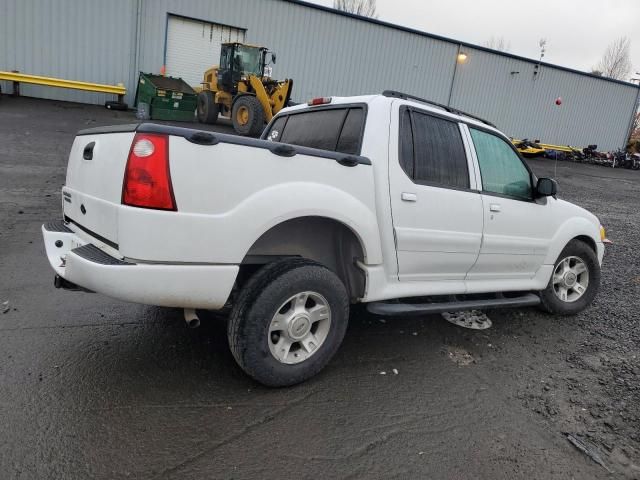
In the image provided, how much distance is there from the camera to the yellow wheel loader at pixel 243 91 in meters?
15.8

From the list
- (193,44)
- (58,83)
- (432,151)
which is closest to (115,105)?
(58,83)

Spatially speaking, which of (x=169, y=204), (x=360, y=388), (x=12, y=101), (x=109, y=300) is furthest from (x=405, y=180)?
(x=12, y=101)

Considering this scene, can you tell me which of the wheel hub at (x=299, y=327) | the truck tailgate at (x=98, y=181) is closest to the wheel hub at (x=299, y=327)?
the wheel hub at (x=299, y=327)

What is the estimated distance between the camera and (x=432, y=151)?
3.68m

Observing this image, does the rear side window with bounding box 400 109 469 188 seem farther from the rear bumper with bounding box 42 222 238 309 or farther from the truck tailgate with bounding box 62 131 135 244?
the truck tailgate with bounding box 62 131 135 244

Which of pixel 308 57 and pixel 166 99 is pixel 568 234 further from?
pixel 308 57

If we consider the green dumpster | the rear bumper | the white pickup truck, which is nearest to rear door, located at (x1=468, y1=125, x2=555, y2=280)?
the white pickup truck

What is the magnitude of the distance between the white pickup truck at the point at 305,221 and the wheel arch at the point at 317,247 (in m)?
0.01

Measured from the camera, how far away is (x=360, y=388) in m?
3.21

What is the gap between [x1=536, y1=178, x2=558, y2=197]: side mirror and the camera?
426cm

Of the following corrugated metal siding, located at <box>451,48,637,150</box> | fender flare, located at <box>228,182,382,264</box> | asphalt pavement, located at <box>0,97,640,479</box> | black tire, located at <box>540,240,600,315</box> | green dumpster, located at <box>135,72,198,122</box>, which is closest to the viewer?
asphalt pavement, located at <box>0,97,640,479</box>

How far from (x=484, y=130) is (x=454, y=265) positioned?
1.27 m

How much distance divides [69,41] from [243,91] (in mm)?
8447

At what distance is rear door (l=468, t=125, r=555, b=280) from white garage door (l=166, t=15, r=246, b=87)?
20162mm
